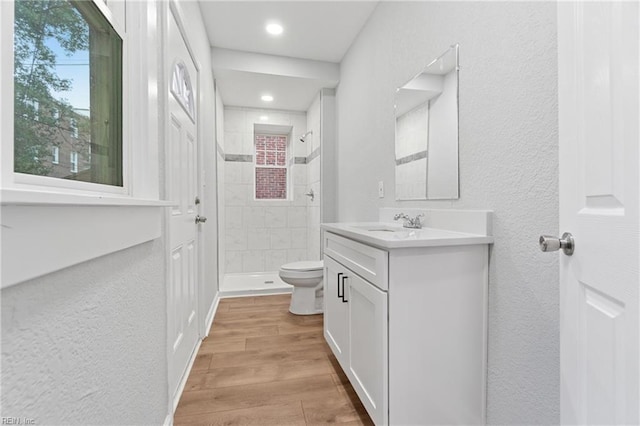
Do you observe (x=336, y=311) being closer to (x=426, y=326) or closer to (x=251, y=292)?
(x=426, y=326)

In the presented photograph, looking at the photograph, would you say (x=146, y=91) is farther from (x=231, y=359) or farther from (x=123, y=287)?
(x=231, y=359)

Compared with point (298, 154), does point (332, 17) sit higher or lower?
higher

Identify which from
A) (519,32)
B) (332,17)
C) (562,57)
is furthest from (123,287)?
(332,17)

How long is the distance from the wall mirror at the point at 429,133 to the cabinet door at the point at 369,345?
0.66 meters

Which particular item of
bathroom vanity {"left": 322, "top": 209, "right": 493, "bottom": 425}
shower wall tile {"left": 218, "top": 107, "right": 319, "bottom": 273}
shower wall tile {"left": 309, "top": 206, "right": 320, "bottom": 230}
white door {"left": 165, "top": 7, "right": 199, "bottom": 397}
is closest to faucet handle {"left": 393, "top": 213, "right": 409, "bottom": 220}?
bathroom vanity {"left": 322, "top": 209, "right": 493, "bottom": 425}

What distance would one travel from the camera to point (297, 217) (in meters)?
4.07

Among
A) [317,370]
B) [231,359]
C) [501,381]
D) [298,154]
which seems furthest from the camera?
[298,154]

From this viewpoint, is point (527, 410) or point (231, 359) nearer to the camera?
point (527, 410)

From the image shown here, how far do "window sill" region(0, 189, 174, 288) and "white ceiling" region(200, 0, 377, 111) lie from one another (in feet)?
6.93

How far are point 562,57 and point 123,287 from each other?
1.37 metres

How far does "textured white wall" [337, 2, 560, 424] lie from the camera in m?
0.92

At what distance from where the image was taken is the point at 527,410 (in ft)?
3.26

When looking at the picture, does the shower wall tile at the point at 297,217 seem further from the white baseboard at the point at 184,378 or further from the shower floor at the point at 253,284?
the white baseboard at the point at 184,378

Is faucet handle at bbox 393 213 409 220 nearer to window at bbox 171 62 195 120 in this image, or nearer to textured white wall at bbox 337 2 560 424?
textured white wall at bbox 337 2 560 424
